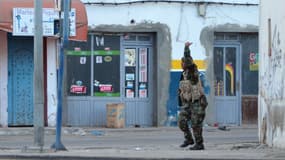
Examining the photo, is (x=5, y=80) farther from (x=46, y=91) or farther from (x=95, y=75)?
(x=95, y=75)

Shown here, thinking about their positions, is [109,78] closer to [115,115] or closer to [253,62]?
[115,115]

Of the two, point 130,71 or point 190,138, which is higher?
point 130,71

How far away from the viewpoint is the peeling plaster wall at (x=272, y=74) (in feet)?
43.3

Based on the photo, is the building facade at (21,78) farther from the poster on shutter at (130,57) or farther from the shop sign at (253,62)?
the shop sign at (253,62)

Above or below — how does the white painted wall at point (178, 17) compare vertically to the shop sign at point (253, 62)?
above

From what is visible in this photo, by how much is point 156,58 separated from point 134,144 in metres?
6.35

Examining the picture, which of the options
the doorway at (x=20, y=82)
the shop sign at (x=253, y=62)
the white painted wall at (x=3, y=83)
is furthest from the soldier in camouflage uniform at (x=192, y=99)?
the shop sign at (x=253, y=62)

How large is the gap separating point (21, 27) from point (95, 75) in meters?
3.38

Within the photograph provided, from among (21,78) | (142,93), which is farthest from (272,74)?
(21,78)

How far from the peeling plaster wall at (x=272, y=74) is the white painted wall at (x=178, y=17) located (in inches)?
304

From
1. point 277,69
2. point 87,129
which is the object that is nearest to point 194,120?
point 277,69

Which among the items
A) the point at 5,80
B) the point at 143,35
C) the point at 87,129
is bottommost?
the point at 87,129

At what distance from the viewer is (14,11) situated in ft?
64.1

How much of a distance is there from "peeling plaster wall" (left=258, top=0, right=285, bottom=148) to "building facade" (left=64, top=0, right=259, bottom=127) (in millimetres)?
7743
